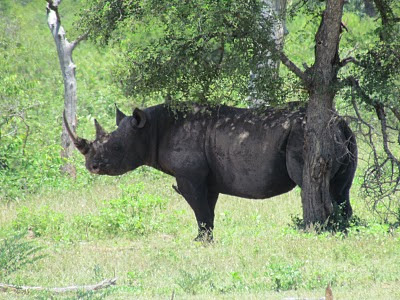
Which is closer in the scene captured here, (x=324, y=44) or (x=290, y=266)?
(x=290, y=266)

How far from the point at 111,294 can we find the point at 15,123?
12.7 meters

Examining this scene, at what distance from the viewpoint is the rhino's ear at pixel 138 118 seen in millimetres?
12648

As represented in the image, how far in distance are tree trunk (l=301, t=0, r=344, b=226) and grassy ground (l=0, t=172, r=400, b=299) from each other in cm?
61

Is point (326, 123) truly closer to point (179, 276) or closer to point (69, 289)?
point (179, 276)

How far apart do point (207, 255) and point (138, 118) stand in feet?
9.31

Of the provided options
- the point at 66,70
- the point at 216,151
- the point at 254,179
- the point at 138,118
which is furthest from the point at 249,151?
the point at 66,70

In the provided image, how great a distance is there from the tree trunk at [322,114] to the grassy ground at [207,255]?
2.00 feet

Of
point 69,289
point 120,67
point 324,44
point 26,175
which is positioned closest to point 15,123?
point 26,175

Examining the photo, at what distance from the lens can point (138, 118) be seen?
12.8 m

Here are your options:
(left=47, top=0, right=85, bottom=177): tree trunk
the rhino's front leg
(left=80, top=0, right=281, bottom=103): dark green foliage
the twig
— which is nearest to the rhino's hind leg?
(left=80, top=0, right=281, bottom=103): dark green foliage

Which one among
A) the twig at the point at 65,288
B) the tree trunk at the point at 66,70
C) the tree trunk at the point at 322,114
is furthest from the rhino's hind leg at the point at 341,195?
the tree trunk at the point at 66,70

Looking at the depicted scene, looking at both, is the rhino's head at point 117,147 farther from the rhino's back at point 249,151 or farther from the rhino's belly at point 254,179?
the rhino's belly at point 254,179

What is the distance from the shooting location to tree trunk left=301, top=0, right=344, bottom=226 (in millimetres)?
11406

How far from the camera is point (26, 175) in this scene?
709 inches
